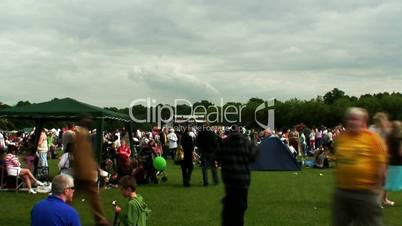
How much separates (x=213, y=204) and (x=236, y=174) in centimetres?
426

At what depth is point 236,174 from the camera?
888cm

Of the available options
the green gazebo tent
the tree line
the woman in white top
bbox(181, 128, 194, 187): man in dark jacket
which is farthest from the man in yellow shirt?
the tree line

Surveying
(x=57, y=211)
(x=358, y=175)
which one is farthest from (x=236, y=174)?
(x=57, y=211)

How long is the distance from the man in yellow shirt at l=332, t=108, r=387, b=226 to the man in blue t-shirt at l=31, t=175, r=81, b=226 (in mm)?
3033

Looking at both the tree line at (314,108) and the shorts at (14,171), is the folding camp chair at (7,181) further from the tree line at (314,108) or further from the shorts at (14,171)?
the tree line at (314,108)

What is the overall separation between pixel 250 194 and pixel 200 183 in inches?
134

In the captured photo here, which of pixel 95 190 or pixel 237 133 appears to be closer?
pixel 95 190

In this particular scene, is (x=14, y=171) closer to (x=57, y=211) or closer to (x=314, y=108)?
(x=57, y=211)

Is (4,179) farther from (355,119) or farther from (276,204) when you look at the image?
(355,119)

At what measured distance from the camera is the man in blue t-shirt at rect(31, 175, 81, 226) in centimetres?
568

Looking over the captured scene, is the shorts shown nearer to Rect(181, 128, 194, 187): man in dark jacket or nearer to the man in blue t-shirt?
Rect(181, 128, 194, 187): man in dark jacket

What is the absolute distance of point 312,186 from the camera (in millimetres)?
16734

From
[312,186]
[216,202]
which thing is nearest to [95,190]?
[216,202]

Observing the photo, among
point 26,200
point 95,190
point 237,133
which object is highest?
point 237,133
